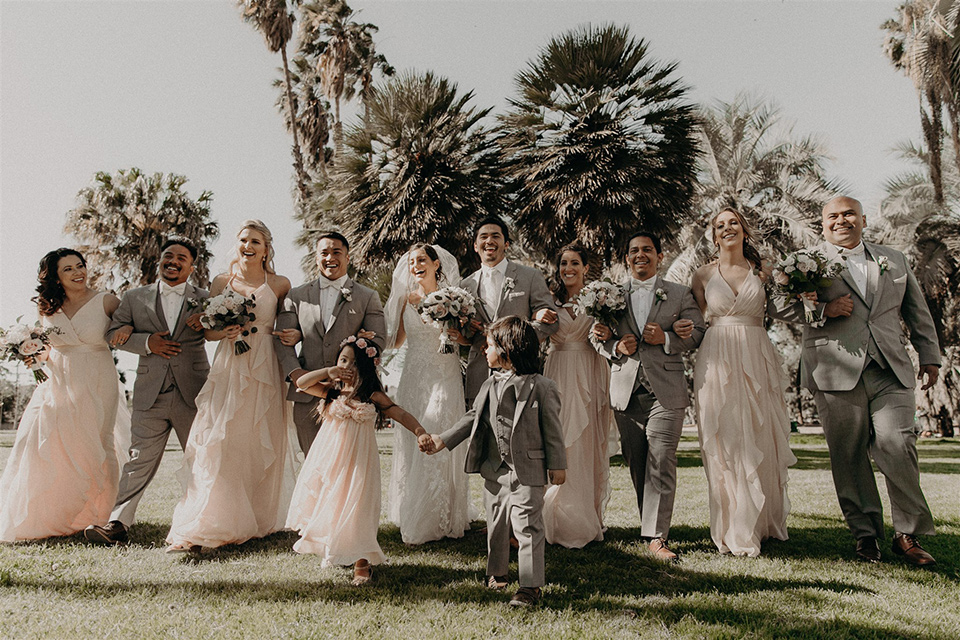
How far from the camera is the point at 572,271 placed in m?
6.11

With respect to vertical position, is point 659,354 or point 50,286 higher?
point 50,286

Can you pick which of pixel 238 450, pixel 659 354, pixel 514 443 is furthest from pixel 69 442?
pixel 659 354

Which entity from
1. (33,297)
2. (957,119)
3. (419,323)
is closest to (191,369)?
(33,297)

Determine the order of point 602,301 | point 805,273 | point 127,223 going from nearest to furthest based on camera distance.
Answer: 1. point 805,273
2. point 602,301
3. point 127,223

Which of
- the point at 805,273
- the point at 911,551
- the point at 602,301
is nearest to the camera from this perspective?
the point at 911,551

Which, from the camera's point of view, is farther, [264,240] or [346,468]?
[264,240]

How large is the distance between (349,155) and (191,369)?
8.03m

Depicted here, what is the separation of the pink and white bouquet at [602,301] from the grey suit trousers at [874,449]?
183 centimetres

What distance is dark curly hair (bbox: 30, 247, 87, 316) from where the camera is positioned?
19.2 ft

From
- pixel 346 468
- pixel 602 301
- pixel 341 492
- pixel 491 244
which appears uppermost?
pixel 491 244

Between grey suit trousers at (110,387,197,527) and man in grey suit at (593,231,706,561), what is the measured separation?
145 inches

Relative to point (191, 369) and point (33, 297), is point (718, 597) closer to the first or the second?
point (191, 369)

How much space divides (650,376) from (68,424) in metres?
5.15

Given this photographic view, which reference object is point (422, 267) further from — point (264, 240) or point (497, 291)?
point (264, 240)
